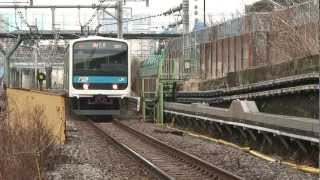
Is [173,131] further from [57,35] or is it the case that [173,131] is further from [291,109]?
[57,35]

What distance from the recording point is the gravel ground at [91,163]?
12461 mm

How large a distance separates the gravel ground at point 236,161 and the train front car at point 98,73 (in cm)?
758

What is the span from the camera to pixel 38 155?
1123cm

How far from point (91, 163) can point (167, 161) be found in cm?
172

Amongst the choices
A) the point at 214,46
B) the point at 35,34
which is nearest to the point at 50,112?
the point at 214,46

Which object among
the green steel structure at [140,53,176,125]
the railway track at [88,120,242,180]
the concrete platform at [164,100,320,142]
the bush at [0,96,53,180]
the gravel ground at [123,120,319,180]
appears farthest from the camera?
the green steel structure at [140,53,176,125]

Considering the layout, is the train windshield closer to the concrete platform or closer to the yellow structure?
the concrete platform

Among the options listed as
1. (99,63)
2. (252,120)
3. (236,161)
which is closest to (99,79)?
(99,63)

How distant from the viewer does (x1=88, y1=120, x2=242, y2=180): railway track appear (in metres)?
12.3

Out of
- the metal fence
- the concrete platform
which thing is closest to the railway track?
the concrete platform

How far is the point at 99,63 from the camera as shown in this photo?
2836cm

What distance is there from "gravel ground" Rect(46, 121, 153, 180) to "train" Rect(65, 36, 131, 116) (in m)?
8.53

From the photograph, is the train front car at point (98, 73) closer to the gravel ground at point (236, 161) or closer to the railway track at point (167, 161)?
the railway track at point (167, 161)

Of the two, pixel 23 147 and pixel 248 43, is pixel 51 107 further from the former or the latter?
pixel 248 43
